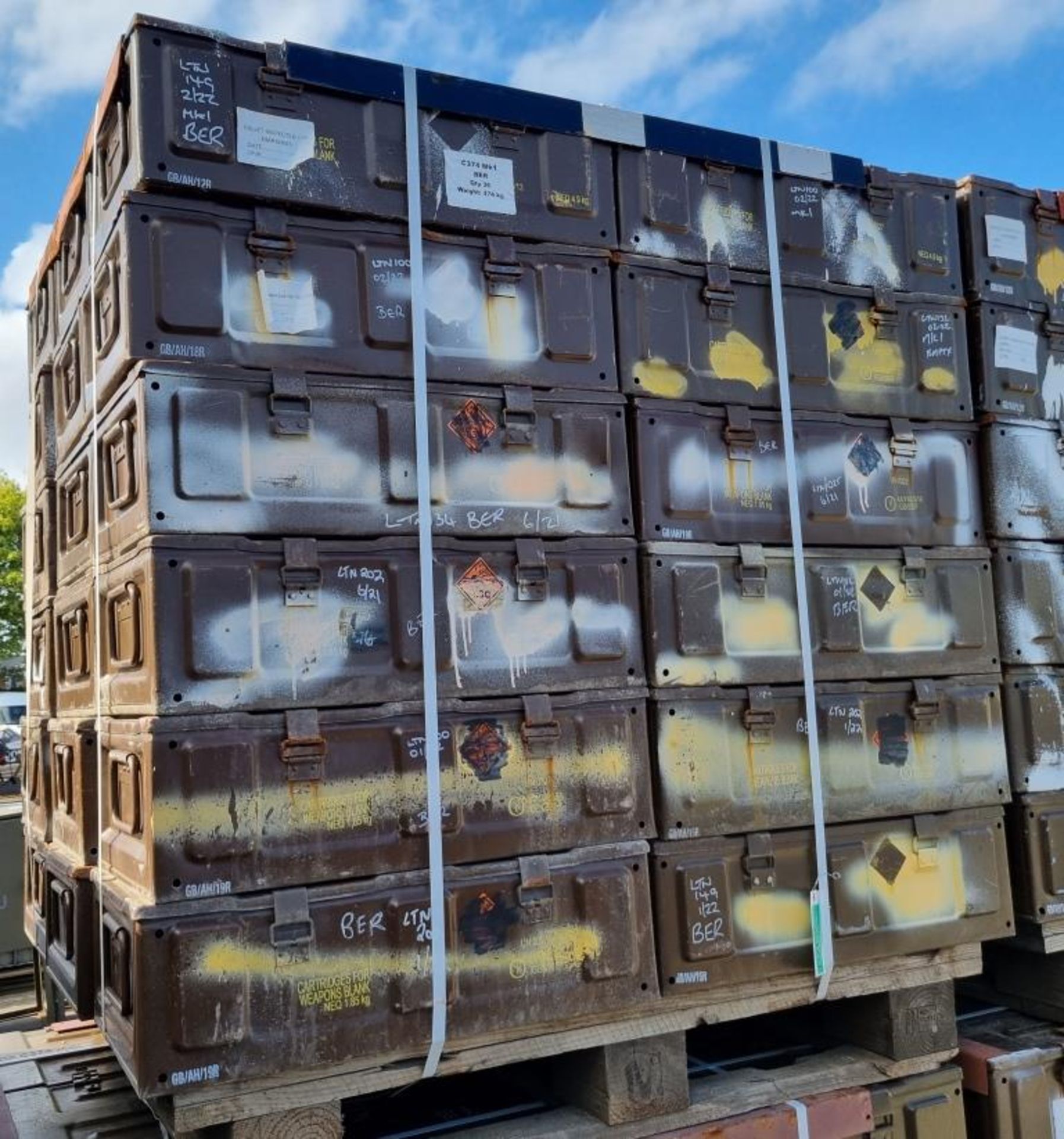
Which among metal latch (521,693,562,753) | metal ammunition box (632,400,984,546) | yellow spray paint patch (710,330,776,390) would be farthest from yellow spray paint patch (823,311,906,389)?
metal latch (521,693,562,753)

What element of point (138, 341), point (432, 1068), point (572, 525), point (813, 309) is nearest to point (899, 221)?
point (813, 309)

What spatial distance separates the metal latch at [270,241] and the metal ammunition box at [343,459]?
31cm

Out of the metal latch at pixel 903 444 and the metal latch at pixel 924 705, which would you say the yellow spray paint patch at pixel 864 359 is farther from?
the metal latch at pixel 924 705

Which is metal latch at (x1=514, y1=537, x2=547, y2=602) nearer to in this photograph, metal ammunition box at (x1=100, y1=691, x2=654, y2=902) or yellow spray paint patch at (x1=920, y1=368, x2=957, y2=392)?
metal ammunition box at (x1=100, y1=691, x2=654, y2=902)

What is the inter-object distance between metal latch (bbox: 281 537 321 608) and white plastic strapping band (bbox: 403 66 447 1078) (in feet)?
0.96

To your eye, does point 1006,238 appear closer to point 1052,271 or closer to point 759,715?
point 1052,271

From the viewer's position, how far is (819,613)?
393 cm

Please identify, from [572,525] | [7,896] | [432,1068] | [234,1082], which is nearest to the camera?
[234,1082]

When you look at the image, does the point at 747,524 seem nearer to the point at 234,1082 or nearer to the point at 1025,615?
the point at 1025,615

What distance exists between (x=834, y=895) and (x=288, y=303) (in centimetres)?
243

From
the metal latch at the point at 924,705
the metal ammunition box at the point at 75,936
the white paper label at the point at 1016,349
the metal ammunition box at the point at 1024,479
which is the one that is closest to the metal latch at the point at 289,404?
the metal ammunition box at the point at 75,936

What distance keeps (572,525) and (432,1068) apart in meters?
1.53

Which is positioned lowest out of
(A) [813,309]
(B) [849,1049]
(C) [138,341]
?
(B) [849,1049]

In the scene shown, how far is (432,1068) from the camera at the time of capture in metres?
3.20
